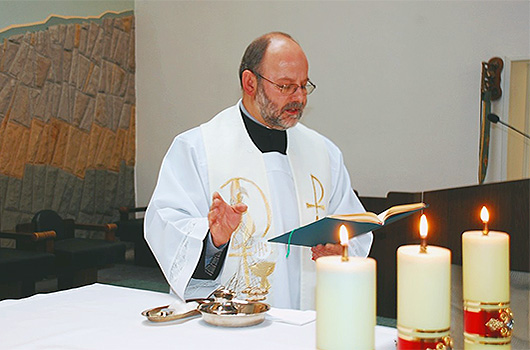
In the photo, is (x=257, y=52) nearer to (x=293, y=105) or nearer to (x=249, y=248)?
(x=293, y=105)

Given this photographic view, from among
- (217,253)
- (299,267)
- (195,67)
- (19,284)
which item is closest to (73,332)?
(217,253)

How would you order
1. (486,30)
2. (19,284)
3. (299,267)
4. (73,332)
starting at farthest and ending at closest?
(486,30) → (19,284) → (299,267) → (73,332)

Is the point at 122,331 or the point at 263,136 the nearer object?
the point at 122,331

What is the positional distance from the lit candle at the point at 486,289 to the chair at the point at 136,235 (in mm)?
6373

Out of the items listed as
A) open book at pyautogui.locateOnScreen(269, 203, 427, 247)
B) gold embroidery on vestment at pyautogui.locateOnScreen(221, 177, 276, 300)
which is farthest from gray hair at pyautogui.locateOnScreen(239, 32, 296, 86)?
open book at pyautogui.locateOnScreen(269, 203, 427, 247)

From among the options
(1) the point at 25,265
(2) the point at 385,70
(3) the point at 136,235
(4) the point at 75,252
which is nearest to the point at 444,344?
(1) the point at 25,265

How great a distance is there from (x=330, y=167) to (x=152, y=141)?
569 cm

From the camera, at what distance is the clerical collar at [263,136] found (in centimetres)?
280

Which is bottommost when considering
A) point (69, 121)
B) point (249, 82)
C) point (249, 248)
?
point (249, 248)

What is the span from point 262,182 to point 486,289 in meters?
1.64

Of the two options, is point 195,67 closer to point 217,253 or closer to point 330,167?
point 330,167

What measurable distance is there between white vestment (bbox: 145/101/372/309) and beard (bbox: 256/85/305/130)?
0.16m

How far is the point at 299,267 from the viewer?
2.63 metres

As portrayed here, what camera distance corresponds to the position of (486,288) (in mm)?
1116
